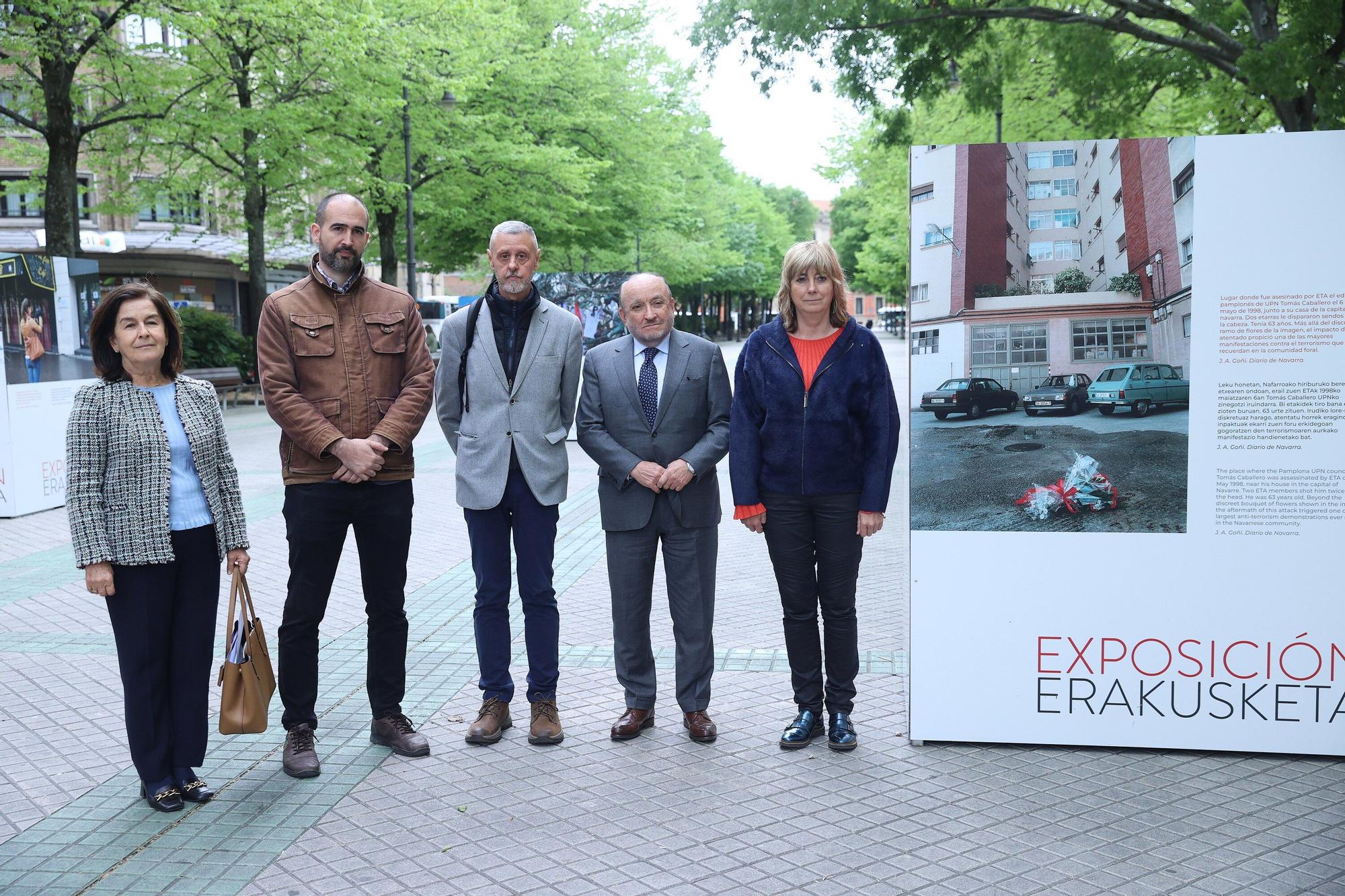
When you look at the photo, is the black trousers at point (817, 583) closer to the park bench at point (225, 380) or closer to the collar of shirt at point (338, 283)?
the collar of shirt at point (338, 283)

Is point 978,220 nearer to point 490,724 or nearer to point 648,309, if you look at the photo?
point 648,309

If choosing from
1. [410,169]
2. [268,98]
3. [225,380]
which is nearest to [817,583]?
[268,98]

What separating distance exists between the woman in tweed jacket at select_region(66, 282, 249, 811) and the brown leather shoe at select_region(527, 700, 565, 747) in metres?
1.23

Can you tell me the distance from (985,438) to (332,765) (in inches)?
109

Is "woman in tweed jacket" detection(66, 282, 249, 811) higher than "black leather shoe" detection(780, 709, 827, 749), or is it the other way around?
"woman in tweed jacket" detection(66, 282, 249, 811)

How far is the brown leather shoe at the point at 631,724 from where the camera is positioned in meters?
4.92

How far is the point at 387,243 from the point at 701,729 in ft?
87.1

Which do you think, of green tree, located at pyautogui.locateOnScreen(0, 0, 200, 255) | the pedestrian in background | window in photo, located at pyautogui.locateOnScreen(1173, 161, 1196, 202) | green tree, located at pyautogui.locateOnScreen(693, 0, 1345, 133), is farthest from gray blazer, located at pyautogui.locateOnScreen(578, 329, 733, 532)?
green tree, located at pyautogui.locateOnScreen(0, 0, 200, 255)

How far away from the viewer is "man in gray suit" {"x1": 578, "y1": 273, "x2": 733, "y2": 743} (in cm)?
494

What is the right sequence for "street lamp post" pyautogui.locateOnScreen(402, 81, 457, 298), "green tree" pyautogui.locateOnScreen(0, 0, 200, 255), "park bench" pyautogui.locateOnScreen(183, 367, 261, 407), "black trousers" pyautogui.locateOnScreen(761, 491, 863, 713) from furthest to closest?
"street lamp post" pyautogui.locateOnScreen(402, 81, 457, 298) < "park bench" pyautogui.locateOnScreen(183, 367, 261, 407) < "green tree" pyautogui.locateOnScreen(0, 0, 200, 255) < "black trousers" pyautogui.locateOnScreen(761, 491, 863, 713)

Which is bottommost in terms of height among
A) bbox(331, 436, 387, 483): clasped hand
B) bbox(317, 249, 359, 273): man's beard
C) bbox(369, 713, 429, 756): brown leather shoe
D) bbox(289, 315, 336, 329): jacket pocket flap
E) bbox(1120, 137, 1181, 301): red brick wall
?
bbox(369, 713, 429, 756): brown leather shoe

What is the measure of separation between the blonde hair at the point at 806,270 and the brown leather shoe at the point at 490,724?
193 centimetres

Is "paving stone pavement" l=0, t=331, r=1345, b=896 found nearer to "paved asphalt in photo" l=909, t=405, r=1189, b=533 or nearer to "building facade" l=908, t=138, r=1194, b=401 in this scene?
"paved asphalt in photo" l=909, t=405, r=1189, b=533

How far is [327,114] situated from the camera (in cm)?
2219
